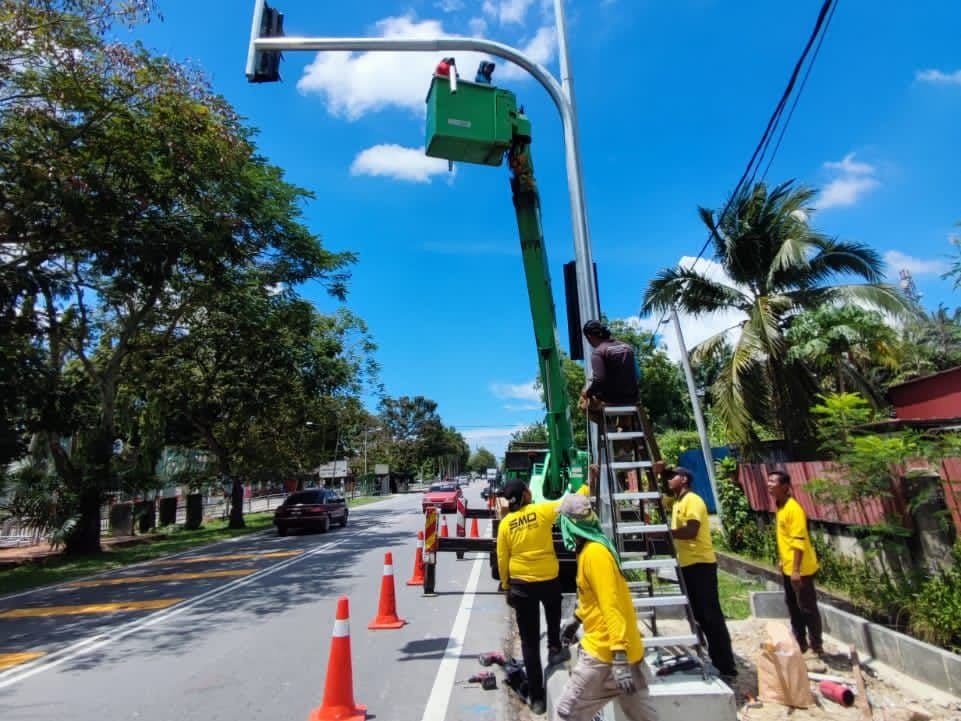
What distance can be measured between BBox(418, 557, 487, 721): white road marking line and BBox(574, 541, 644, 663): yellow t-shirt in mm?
2024

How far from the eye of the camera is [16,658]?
673 centimetres

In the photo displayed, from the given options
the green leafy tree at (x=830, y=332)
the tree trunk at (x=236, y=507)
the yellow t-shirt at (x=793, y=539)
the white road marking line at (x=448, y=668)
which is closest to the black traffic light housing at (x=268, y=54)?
the white road marking line at (x=448, y=668)

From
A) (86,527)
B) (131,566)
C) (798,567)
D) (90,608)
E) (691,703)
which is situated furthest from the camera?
(86,527)

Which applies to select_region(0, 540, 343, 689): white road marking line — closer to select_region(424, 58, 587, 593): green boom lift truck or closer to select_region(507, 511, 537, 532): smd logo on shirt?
select_region(424, 58, 587, 593): green boom lift truck

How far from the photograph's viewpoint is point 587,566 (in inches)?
134

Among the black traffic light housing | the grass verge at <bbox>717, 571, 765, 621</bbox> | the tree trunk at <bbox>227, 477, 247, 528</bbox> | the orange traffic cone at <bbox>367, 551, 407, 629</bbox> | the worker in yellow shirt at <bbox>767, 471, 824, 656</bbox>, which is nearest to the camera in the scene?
the worker in yellow shirt at <bbox>767, 471, 824, 656</bbox>

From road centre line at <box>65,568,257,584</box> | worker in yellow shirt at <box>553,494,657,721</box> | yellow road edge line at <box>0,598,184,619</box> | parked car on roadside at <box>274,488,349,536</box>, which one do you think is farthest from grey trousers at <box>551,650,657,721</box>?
parked car on roadside at <box>274,488,349,536</box>

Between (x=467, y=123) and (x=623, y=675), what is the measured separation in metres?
5.09

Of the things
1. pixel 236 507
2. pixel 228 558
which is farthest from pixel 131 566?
pixel 236 507

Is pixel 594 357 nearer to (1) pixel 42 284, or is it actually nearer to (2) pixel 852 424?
(2) pixel 852 424

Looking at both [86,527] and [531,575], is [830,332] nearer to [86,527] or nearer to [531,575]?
[531,575]

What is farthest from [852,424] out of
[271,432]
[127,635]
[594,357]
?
[271,432]

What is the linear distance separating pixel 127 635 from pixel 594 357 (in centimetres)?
713

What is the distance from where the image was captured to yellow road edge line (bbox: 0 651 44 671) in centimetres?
647
